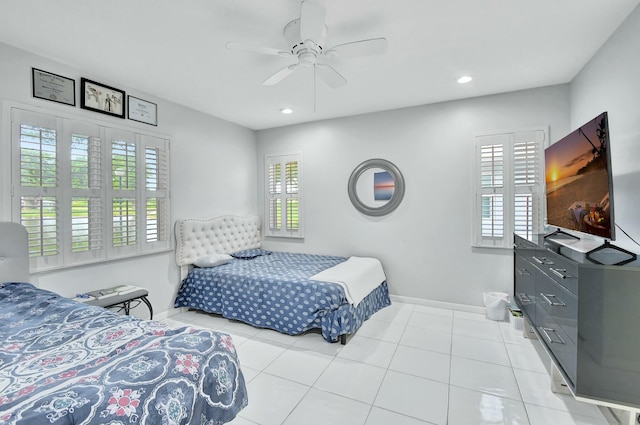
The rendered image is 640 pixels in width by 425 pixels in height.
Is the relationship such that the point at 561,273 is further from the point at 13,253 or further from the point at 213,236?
the point at 13,253

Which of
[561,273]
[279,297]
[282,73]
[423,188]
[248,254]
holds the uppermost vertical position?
[282,73]

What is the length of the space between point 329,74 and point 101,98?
2.32 metres

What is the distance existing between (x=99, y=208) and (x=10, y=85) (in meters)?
1.15

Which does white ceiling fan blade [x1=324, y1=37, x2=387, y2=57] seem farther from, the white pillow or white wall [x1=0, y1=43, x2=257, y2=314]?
the white pillow

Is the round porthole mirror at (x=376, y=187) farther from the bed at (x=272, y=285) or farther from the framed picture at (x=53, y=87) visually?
the framed picture at (x=53, y=87)

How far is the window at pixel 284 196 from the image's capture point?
4562mm

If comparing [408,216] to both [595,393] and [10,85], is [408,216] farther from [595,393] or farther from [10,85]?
[10,85]

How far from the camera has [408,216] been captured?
3834mm

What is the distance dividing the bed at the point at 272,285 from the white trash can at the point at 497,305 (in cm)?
115

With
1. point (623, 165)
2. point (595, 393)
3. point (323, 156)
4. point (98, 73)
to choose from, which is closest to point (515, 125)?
point (623, 165)

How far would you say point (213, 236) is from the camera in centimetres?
401

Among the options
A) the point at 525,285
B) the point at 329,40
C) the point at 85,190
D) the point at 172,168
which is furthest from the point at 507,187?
the point at 85,190

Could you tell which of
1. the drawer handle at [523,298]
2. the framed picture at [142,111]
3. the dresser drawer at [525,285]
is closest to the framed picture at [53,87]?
the framed picture at [142,111]

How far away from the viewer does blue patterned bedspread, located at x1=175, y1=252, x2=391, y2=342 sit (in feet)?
9.20
